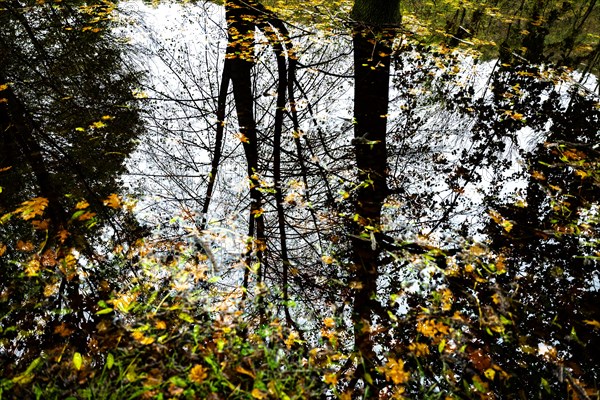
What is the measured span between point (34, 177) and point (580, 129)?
234 inches

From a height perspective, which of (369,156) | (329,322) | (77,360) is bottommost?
(329,322)

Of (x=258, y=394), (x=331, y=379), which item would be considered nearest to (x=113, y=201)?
(x=258, y=394)

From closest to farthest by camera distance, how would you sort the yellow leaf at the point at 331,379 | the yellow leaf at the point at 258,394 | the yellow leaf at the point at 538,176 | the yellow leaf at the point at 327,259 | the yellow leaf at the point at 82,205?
the yellow leaf at the point at 258,394
the yellow leaf at the point at 331,379
the yellow leaf at the point at 327,259
the yellow leaf at the point at 82,205
the yellow leaf at the point at 538,176

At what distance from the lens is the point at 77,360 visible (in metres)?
1.93

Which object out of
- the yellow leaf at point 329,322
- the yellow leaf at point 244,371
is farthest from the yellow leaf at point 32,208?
the yellow leaf at point 329,322

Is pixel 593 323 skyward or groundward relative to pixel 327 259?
skyward

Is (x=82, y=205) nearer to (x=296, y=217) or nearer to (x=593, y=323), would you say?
(x=296, y=217)

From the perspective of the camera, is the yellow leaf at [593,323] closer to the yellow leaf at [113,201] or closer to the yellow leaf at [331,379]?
the yellow leaf at [331,379]

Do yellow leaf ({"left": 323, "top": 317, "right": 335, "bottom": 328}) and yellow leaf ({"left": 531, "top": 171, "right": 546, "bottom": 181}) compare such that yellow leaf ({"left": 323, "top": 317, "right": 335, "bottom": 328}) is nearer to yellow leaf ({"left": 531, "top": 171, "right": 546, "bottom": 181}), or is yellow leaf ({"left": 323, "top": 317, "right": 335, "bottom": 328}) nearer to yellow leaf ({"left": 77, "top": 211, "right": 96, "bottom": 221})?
yellow leaf ({"left": 77, "top": 211, "right": 96, "bottom": 221})

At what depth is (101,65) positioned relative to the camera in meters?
5.12

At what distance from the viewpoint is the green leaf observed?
189 centimetres

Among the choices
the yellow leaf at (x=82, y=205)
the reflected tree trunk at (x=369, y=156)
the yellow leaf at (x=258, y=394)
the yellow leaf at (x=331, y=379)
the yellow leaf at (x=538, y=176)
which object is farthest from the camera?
the yellow leaf at (x=538, y=176)

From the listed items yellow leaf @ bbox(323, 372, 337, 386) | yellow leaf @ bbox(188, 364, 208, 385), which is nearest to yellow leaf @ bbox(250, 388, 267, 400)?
yellow leaf @ bbox(188, 364, 208, 385)

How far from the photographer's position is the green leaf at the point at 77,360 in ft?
6.20
